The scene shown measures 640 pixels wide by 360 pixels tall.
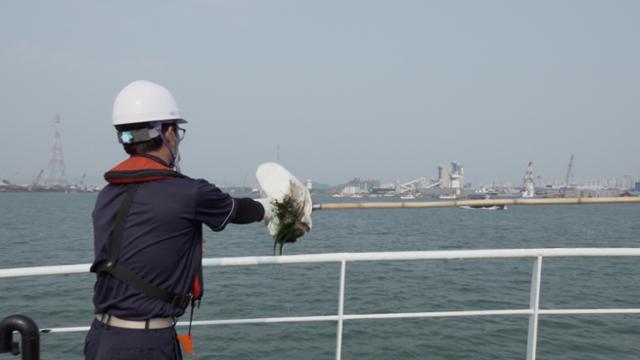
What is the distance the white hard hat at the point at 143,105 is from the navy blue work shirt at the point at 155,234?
307mm

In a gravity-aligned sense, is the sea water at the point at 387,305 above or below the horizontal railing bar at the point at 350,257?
below

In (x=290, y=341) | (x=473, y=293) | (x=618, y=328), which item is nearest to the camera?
(x=290, y=341)

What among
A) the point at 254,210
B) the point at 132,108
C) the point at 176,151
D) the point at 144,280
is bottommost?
the point at 144,280

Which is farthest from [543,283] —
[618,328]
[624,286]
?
[618,328]

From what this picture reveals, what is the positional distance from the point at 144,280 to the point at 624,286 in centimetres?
1861

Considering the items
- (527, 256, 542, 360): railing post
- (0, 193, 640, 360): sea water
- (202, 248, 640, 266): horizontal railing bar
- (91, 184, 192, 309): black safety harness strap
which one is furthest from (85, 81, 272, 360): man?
(0, 193, 640, 360): sea water

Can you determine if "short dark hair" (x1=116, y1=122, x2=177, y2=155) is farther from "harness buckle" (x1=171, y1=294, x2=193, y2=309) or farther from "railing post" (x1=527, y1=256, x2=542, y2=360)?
"railing post" (x1=527, y1=256, x2=542, y2=360)

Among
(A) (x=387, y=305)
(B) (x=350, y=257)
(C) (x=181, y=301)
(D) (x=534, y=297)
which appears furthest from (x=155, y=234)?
(A) (x=387, y=305)

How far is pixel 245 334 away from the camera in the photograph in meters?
9.44

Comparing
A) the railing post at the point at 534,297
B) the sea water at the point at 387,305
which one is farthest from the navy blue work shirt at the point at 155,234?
the sea water at the point at 387,305

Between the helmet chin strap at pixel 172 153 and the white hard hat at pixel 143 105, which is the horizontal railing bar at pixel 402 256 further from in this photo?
the white hard hat at pixel 143 105

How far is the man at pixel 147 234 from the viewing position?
184 centimetres

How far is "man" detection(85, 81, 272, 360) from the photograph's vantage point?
184cm

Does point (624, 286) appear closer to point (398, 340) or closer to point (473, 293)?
point (473, 293)
